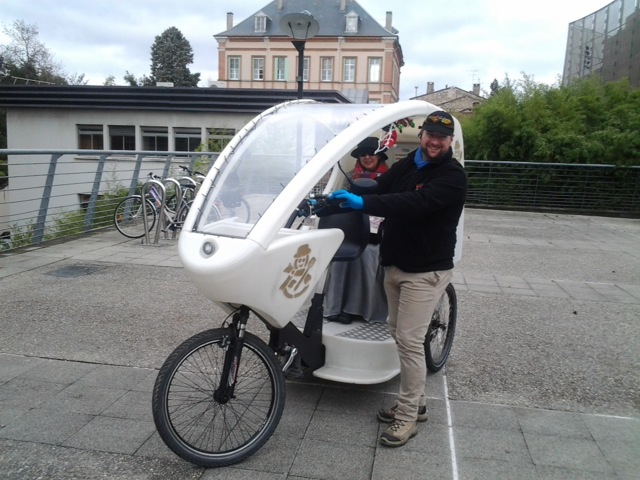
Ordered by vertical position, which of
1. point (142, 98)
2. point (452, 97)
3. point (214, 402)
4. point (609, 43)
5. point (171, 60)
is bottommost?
point (214, 402)

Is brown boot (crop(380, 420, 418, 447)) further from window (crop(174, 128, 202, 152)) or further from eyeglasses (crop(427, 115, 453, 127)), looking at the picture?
window (crop(174, 128, 202, 152))

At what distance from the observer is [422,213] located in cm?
308

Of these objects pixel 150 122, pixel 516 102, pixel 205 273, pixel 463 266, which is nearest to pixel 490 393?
pixel 205 273

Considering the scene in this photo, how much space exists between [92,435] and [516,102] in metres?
17.2

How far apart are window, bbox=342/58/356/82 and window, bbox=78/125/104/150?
140 feet

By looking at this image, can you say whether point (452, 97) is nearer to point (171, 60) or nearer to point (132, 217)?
point (171, 60)

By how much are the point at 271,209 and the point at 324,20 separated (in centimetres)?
6693

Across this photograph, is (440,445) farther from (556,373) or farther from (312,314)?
(556,373)

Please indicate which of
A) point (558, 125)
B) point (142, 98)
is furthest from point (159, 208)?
point (142, 98)

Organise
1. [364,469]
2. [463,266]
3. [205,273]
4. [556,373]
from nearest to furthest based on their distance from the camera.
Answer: [205,273] → [364,469] → [556,373] → [463,266]

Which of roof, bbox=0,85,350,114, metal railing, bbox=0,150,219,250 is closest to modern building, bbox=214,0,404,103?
roof, bbox=0,85,350,114

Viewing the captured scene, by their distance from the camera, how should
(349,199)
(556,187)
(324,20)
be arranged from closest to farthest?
(349,199) → (556,187) → (324,20)

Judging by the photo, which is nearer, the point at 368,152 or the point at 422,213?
the point at 422,213

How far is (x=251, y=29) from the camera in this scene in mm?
66562
